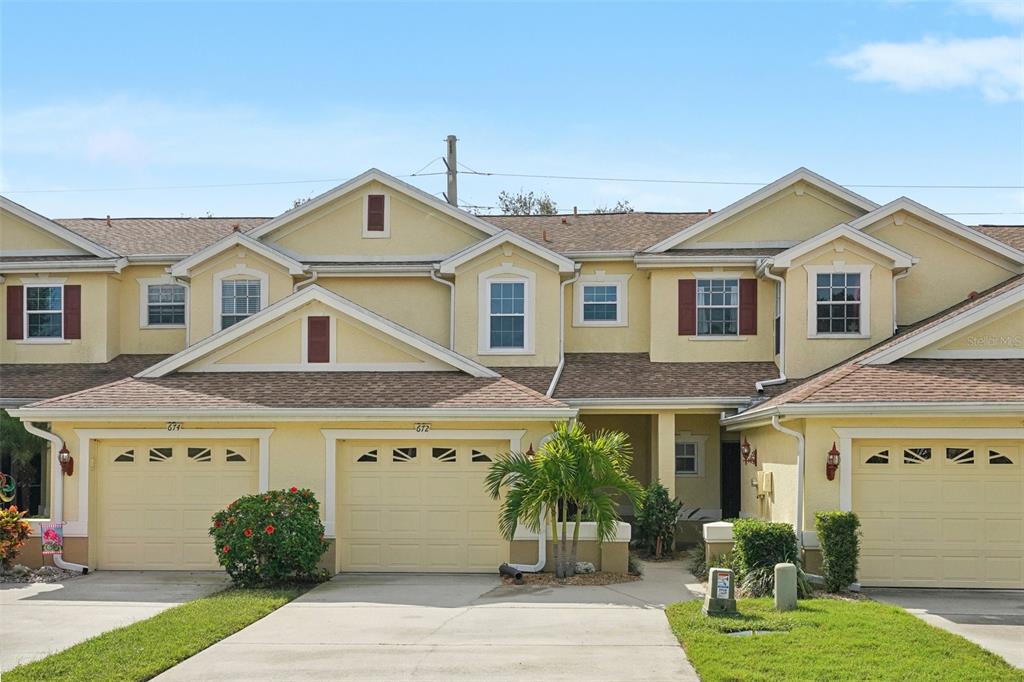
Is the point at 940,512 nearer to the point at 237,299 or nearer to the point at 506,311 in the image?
the point at 506,311

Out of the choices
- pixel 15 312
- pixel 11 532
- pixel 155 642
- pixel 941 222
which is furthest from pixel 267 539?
pixel 941 222

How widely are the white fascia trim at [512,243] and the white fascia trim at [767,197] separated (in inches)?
71.4

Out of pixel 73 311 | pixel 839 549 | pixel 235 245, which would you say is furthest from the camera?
pixel 73 311

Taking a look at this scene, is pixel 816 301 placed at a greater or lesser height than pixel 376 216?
lesser

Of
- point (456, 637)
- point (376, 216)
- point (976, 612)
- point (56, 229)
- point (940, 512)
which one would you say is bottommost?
point (976, 612)

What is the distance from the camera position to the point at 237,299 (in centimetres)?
2223

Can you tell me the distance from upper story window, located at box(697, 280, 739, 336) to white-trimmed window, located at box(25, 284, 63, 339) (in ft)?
44.3

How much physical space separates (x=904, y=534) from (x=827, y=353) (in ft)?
17.5

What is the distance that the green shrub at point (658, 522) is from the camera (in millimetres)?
19219

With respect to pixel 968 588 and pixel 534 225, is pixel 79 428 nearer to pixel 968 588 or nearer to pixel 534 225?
pixel 534 225

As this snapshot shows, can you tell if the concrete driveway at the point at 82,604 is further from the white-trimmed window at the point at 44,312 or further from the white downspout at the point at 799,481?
the white downspout at the point at 799,481

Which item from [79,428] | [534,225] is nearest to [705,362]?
[534,225]

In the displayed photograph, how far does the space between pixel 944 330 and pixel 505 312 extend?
27.6ft

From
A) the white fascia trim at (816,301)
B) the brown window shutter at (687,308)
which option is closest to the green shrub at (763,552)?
the white fascia trim at (816,301)
